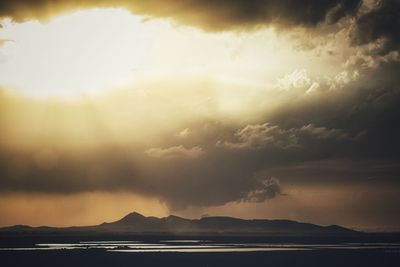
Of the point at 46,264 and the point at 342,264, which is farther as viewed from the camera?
the point at 342,264

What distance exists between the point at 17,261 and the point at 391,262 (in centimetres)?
5292

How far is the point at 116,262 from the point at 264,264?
66.7 feet

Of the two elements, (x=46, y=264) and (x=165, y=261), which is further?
(x=165, y=261)

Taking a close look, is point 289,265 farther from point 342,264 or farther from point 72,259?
point 72,259

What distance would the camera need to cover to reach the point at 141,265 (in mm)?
77375

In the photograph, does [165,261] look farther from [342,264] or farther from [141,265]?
[342,264]

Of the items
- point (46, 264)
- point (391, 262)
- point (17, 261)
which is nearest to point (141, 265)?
point (46, 264)

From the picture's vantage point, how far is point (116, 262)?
8162 centimetres

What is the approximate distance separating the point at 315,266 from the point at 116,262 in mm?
26998

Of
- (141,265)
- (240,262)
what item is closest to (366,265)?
(240,262)

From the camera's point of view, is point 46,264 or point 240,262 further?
point 240,262

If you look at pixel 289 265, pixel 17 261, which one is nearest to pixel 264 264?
pixel 289 265

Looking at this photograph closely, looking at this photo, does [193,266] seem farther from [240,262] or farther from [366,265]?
[366,265]

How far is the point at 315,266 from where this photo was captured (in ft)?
260
